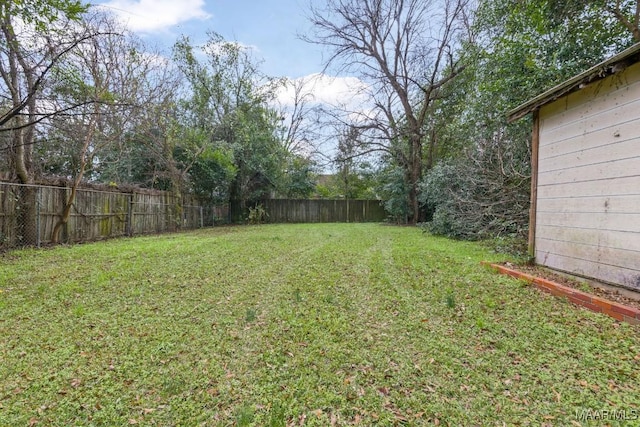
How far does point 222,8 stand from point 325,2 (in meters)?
5.39

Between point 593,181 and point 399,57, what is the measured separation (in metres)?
11.9

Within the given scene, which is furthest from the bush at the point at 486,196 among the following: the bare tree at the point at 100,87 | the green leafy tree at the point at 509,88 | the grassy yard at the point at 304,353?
the bare tree at the point at 100,87

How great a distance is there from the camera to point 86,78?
6.89 meters

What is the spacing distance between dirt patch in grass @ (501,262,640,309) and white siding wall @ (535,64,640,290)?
3.5 inches

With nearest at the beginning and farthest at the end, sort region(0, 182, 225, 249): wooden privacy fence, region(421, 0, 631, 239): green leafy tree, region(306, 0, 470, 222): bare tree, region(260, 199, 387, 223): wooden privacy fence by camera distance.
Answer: region(421, 0, 631, 239): green leafy tree < region(0, 182, 225, 249): wooden privacy fence < region(306, 0, 470, 222): bare tree < region(260, 199, 387, 223): wooden privacy fence

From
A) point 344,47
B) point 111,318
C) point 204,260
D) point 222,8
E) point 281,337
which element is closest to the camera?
point 281,337

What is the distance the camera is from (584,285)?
333 centimetres

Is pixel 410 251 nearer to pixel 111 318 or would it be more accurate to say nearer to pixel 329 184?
pixel 111 318

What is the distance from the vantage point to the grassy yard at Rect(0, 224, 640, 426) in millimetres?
1649

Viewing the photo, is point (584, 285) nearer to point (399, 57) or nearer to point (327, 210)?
point (399, 57)

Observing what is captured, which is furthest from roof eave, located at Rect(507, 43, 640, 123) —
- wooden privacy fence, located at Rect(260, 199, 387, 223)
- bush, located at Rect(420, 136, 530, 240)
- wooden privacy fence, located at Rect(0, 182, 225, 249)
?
wooden privacy fence, located at Rect(260, 199, 387, 223)

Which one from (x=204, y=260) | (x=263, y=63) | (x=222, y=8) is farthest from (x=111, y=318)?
(x=263, y=63)

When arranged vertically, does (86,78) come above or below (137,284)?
above

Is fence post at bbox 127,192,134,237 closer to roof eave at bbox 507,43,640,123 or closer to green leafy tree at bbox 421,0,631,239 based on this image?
green leafy tree at bbox 421,0,631,239
